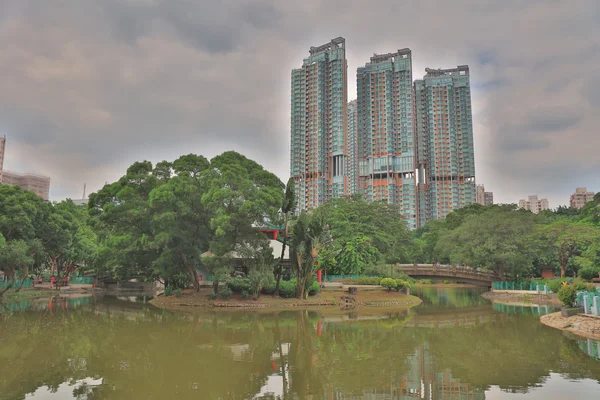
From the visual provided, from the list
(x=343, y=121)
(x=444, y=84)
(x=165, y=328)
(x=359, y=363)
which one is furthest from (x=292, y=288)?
(x=444, y=84)

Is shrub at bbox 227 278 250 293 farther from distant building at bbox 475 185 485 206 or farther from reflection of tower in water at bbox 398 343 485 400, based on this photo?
distant building at bbox 475 185 485 206

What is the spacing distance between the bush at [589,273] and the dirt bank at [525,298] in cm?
301

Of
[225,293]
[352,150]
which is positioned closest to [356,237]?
[225,293]

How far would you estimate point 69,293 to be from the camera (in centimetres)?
3975

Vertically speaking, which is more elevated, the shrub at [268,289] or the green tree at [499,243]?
the green tree at [499,243]

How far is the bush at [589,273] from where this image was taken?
3148 cm

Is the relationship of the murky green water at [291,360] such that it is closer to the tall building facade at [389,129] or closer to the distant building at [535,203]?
the tall building facade at [389,129]

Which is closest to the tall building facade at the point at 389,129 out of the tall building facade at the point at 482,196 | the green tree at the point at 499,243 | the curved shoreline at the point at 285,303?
the tall building facade at the point at 482,196

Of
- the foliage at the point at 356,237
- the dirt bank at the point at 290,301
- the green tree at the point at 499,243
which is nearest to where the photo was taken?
the dirt bank at the point at 290,301

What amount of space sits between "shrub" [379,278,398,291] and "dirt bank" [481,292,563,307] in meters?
9.90

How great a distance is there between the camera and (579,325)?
16875mm

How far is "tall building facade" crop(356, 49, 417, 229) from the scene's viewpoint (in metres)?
91.8

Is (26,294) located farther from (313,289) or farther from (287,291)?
(313,289)

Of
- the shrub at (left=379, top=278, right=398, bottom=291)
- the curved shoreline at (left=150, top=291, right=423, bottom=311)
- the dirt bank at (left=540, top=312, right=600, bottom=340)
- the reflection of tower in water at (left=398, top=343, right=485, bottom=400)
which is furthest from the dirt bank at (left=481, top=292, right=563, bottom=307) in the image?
the reflection of tower in water at (left=398, top=343, right=485, bottom=400)
